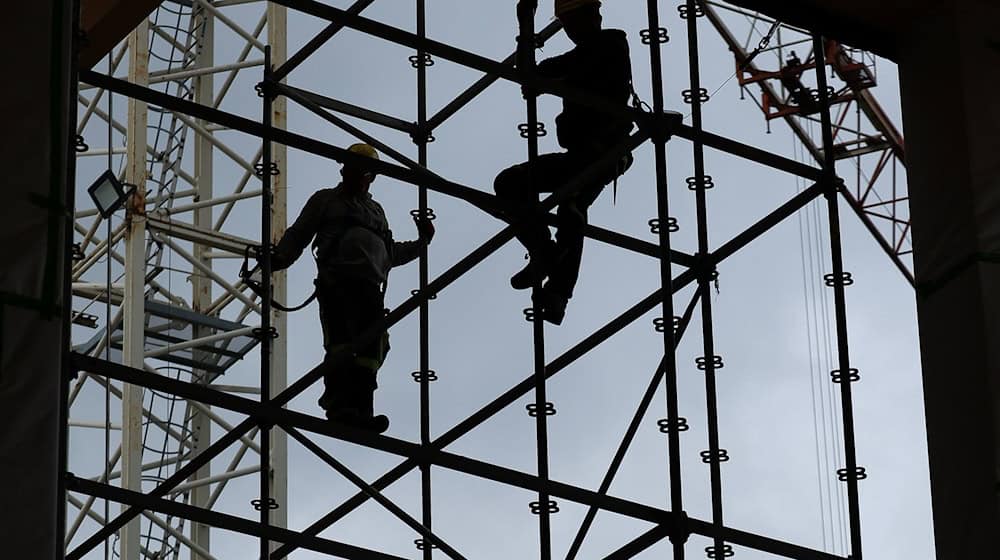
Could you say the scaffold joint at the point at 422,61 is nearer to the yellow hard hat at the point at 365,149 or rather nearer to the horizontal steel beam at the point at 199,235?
the yellow hard hat at the point at 365,149

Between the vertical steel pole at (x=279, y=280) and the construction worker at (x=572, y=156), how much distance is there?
8.61m

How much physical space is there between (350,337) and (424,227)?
107cm

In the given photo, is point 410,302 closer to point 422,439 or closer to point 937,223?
point 422,439

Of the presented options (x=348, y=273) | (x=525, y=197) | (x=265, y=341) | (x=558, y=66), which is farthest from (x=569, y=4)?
(x=265, y=341)

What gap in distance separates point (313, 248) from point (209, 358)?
9.36 meters

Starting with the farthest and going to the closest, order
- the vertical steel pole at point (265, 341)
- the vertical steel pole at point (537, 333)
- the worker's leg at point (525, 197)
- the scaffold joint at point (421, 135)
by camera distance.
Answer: the scaffold joint at point (421, 135), the worker's leg at point (525, 197), the vertical steel pole at point (537, 333), the vertical steel pole at point (265, 341)

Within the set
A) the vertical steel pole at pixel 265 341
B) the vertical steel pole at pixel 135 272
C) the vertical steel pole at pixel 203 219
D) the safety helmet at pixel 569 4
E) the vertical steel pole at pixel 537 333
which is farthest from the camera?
the vertical steel pole at pixel 203 219

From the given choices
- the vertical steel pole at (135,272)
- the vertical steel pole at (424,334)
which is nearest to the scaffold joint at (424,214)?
the vertical steel pole at (424,334)

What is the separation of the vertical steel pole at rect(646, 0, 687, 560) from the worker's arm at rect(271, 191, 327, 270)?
240 cm

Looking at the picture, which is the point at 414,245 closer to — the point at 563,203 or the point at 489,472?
the point at 563,203

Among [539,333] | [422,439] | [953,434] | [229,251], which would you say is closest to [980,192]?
[953,434]

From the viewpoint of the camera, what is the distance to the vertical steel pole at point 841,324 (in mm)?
14555

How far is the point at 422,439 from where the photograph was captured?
15.0 metres

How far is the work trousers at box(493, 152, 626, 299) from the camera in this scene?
14445 millimetres
